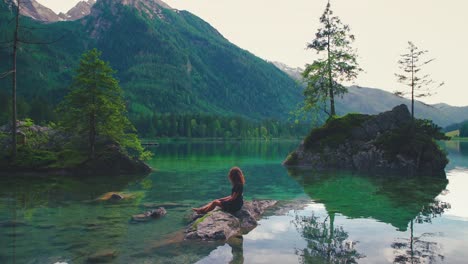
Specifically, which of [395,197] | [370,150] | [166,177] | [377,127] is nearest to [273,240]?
[395,197]

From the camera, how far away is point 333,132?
166ft

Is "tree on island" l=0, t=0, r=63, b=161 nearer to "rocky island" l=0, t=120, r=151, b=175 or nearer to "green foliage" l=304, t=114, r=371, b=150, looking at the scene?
"rocky island" l=0, t=120, r=151, b=175

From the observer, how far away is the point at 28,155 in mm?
37219

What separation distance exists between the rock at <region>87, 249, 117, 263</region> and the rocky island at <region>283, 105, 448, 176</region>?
37.5 metres

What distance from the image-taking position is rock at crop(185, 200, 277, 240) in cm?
1413

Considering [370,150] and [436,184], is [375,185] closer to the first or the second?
[436,184]

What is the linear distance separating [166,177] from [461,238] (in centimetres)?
2766

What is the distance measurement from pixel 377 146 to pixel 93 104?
34.5m

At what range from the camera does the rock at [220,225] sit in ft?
46.4

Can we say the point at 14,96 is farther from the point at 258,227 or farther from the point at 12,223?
the point at 258,227

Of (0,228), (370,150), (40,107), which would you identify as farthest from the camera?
(40,107)

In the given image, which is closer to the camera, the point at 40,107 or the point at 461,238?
the point at 461,238

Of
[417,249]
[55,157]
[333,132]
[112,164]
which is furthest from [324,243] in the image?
[333,132]

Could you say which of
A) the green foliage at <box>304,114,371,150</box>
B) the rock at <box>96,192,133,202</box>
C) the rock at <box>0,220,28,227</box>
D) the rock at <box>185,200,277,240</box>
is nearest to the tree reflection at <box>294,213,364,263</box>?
the rock at <box>185,200,277,240</box>
